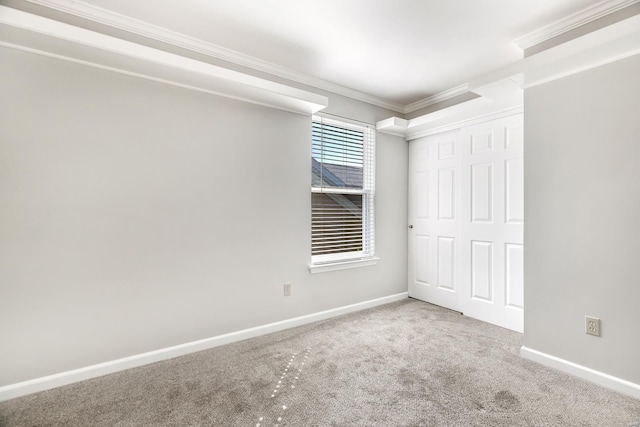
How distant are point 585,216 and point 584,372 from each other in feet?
3.51

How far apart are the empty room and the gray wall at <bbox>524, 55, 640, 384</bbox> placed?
12mm

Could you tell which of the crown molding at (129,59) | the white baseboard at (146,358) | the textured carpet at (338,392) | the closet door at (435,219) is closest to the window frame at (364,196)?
the white baseboard at (146,358)

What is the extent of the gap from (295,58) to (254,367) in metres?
2.62

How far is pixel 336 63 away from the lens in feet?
9.07

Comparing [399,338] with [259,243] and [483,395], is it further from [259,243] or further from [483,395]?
[259,243]

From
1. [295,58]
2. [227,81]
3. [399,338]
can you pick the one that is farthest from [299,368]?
[295,58]

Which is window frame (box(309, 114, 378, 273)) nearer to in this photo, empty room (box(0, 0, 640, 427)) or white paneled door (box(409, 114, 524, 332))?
empty room (box(0, 0, 640, 427))

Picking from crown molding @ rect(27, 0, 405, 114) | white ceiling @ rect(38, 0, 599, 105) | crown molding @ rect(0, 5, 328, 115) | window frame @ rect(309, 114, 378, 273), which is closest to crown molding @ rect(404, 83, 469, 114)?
white ceiling @ rect(38, 0, 599, 105)

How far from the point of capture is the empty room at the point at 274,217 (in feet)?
5.96

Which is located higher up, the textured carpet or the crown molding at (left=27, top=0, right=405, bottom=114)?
the crown molding at (left=27, top=0, right=405, bottom=114)

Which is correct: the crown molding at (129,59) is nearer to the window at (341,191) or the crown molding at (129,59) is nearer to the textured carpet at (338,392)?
the window at (341,191)

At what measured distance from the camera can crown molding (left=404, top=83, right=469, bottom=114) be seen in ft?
10.6

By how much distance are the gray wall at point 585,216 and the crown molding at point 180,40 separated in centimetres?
192

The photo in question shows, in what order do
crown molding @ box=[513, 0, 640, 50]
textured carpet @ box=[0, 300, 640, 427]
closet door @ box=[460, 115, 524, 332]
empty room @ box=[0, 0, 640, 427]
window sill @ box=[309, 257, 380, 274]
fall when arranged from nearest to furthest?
textured carpet @ box=[0, 300, 640, 427] < empty room @ box=[0, 0, 640, 427] < crown molding @ box=[513, 0, 640, 50] < closet door @ box=[460, 115, 524, 332] < window sill @ box=[309, 257, 380, 274]
